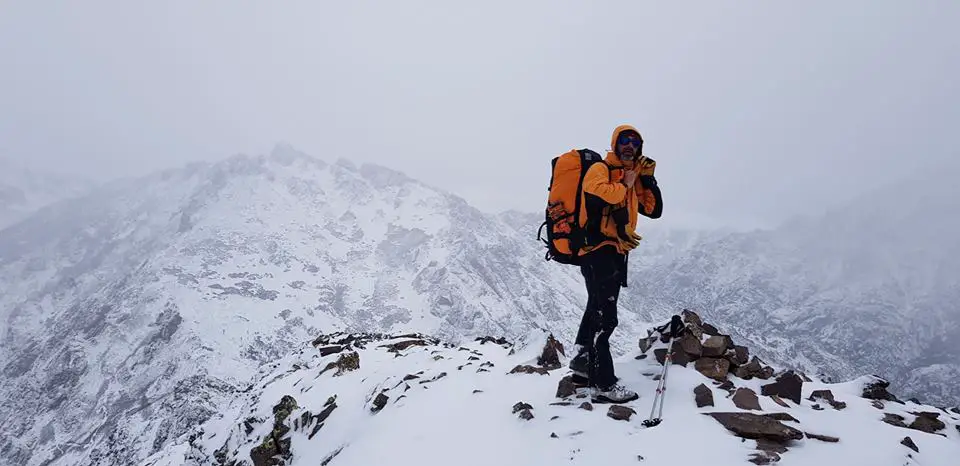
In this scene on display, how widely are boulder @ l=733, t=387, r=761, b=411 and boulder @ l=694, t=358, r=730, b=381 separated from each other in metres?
0.72

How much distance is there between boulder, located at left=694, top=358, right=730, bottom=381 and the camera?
8281 mm

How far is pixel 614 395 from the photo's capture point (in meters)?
7.66

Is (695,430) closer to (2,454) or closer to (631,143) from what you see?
(631,143)

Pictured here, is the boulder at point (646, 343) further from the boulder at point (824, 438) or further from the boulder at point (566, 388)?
the boulder at point (824, 438)

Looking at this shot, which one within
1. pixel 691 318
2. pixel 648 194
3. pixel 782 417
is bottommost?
pixel 782 417

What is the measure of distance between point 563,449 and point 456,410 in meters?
2.98

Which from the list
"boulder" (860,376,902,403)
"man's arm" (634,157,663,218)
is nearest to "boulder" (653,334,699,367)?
"man's arm" (634,157,663,218)

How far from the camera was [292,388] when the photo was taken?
48.4 feet

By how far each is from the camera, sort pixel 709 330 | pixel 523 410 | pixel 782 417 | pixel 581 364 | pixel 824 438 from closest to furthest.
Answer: pixel 824 438
pixel 782 417
pixel 523 410
pixel 581 364
pixel 709 330

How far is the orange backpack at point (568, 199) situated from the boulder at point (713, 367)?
296cm

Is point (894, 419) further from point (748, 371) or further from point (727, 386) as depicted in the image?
point (727, 386)

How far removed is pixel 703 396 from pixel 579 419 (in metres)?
1.83

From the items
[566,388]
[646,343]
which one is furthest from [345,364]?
[646,343]

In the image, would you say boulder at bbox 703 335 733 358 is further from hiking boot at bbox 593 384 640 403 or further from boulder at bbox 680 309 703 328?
hiking boot at bbox 593 384 640 403
